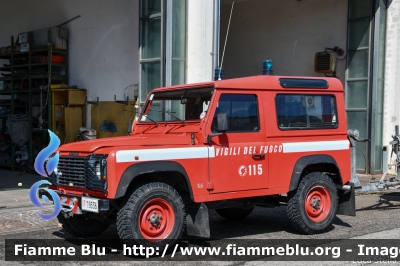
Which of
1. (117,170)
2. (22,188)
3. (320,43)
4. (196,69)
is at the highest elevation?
(320,43)

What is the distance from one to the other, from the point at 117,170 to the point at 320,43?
11.1 meters

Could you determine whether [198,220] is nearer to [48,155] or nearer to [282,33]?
[48,155]

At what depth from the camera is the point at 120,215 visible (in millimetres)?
6488

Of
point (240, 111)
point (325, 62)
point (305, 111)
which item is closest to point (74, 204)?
point (240, 111)

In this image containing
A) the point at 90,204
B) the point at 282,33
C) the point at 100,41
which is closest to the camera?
the point at 90,204

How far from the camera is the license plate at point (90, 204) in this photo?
641cm

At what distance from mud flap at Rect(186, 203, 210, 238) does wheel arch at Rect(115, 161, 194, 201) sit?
0.18m

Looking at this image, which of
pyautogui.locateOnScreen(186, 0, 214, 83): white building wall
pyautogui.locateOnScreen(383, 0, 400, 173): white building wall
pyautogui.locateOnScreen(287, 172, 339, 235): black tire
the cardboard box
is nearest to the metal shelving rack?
the cardboard box

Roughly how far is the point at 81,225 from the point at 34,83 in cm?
937

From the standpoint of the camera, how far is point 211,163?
7109 mm

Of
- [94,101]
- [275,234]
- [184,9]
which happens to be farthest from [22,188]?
[275,234]

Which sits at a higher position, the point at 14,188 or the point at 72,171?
Answer: the point at 72,171

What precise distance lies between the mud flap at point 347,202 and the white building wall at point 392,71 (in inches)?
274

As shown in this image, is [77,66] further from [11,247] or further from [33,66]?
[11,247]
